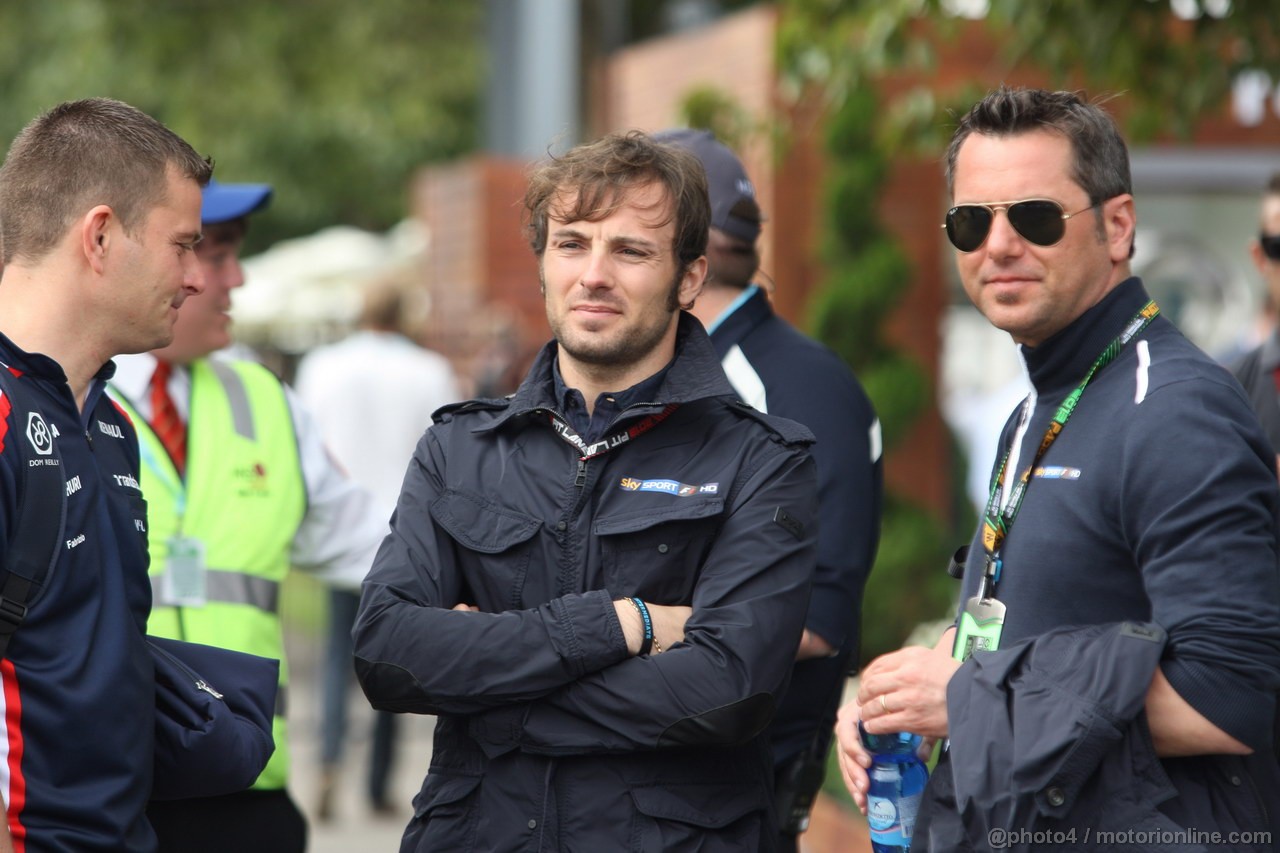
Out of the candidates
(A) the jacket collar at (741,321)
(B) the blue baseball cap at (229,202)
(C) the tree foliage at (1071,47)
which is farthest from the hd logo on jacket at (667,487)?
(C) the tree foliage at (1071,47)

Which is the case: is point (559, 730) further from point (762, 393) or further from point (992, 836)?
point (762, 393)

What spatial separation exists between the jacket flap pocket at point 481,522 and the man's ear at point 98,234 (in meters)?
0.80

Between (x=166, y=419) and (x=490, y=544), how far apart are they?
4.13 ft

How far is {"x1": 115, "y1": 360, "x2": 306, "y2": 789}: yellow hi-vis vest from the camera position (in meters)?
3.83

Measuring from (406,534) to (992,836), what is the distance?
129 centimetres

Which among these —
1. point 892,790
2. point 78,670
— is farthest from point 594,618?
point 78,670

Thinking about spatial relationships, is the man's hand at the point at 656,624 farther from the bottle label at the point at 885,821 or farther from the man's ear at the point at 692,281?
the man's ear at the point at 692,281

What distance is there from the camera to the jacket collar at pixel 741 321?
4.01 meters

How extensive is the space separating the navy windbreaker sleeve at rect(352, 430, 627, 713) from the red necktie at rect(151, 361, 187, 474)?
3.27ft

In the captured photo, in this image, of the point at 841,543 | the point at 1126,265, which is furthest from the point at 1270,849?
the point at 841,543

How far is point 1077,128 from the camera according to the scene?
302cm

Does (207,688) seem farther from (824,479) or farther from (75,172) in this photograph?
(824,479)

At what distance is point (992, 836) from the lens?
2686mm

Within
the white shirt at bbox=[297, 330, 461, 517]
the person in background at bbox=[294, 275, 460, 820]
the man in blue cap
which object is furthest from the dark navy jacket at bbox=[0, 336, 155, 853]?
the white shirt at bbox=[297, 330, 461, 517]
